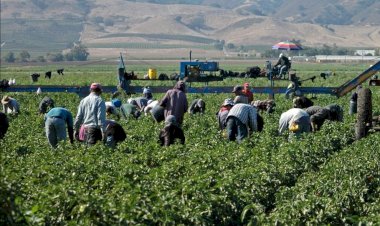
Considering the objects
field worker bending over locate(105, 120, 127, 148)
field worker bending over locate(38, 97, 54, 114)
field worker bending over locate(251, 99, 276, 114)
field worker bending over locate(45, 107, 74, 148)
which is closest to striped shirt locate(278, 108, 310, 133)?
field worker bending over locate(105, 120, 127, 148)

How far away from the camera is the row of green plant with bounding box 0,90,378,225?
10.1m

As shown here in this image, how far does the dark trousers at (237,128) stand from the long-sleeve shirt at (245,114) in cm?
8

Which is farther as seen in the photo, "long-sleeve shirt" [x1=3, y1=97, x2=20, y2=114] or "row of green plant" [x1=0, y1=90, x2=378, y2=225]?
"long-sleeve shirt" [x1=3, y1=97, x2=20, y2=114]

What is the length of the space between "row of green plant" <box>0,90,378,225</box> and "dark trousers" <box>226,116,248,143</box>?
1.03ft

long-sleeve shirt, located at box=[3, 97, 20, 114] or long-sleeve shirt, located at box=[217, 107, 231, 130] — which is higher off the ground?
long-sleeve shirt, located at box=[217, 107, 231, 130]

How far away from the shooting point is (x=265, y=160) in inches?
588

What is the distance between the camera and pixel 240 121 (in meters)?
18.9

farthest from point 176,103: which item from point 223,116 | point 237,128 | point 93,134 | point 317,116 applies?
point 317,116

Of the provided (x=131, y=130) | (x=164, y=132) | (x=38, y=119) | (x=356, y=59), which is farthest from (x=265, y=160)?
(x=356, y=59)

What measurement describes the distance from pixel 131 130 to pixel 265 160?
271 inches

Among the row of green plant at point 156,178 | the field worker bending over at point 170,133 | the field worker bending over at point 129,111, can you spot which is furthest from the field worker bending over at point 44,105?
the field worker bending over at point 170,133

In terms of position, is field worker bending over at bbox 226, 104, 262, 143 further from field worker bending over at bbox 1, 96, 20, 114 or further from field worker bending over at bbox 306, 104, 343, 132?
field worker bending over at bbox 1, 96, 20, 114

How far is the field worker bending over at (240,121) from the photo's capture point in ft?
62.0

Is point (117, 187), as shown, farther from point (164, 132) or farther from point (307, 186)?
point (164, 132)
